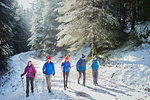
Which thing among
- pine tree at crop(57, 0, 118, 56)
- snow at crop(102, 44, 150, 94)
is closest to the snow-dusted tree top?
pine tree at crop(57, 0, 118, 56)

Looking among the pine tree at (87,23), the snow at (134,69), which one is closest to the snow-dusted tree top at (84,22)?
the pine tree at (87,23)

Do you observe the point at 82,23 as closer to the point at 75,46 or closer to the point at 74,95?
the point at 75,46

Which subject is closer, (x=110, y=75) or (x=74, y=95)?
(x=74, y=95)

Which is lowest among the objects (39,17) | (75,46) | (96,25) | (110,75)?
(110,75)

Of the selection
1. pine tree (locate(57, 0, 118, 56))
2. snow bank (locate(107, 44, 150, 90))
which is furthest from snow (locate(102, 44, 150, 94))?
pine tree (locate(57, 0, 118, 56))

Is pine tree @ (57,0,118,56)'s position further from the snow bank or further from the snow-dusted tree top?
the snow bank

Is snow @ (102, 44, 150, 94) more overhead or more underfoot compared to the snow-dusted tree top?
more underfoot

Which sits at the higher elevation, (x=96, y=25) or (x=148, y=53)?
(x=96, y=25)

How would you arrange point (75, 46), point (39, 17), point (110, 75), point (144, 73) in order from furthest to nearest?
1. point (39, 17)
2. point (75, 46)
3. point (110, 75)
4. point (144, 73)

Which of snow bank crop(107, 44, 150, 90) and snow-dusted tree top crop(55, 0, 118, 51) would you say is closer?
snow bank crop(107, 44, 150, 90)

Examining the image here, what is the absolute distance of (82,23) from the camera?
11008mm

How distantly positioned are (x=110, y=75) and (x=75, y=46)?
4767 millimetres

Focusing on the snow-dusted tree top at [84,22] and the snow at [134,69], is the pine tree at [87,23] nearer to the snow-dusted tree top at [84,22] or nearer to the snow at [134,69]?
the snow-dusted tree top at [84,22]

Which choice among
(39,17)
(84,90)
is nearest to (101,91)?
(84,90)
